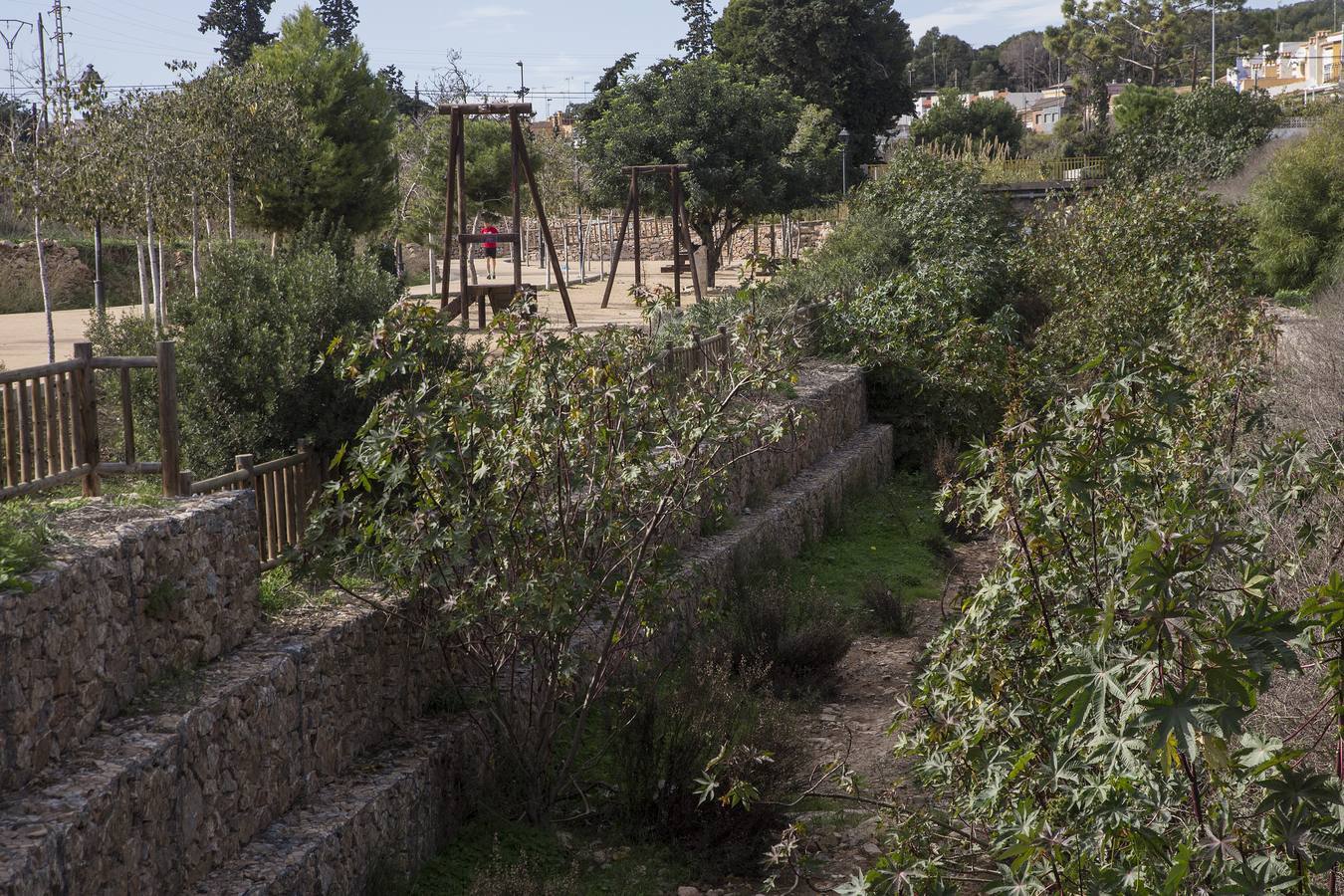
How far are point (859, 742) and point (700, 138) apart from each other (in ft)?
56.8

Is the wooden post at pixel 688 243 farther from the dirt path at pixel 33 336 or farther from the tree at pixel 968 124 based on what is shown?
the tree at pixel 968 124

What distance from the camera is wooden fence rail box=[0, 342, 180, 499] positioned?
5312mm

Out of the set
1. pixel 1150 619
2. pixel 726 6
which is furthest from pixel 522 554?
pixel 726 6

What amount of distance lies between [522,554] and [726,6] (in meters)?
43.3

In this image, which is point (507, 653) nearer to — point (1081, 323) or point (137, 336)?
point (137, 336)

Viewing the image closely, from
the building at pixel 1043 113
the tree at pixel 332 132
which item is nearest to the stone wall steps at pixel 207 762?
the tree at pixel 332 132

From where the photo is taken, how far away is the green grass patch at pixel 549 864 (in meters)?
5.82

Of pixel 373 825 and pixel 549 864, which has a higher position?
pixel 373 825

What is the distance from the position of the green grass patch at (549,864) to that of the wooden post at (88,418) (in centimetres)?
238

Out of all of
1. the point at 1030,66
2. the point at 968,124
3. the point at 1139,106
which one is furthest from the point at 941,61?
the point at 1139,106

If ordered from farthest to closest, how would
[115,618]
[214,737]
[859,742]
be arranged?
[859,742] → [214,737] → [115,618]

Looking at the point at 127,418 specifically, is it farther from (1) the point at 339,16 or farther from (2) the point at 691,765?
(1) the point at 339,16

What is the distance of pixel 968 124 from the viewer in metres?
56.1

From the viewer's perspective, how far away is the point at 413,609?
654 centimetres
